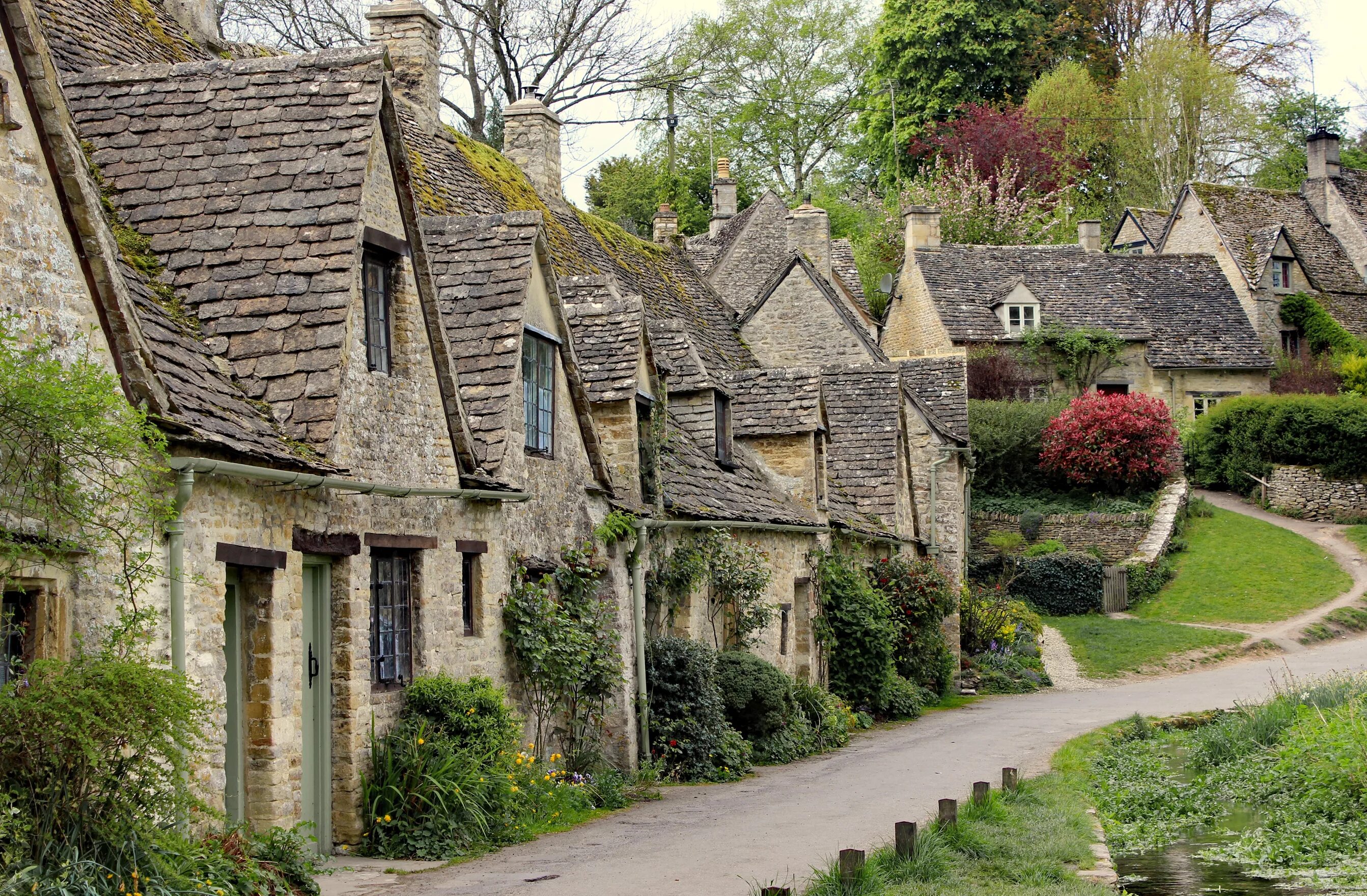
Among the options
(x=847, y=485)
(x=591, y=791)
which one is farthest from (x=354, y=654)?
(x=847, y=485)

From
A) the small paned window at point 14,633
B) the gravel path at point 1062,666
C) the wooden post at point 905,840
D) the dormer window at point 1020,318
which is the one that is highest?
the dormer window at point 1020,318

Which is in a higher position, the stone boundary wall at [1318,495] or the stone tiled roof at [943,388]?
the stone tiled roof at [943,388]

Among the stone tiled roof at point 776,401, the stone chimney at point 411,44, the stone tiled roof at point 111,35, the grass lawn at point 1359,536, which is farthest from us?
the grass lawn at point 1359,536

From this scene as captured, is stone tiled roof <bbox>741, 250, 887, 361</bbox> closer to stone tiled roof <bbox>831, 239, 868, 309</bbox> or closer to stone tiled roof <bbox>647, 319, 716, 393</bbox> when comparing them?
stone tiled roof <bbox>831, 239, 868, 309</bbox>

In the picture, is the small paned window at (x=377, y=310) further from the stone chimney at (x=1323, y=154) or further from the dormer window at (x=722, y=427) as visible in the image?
the stone chimney at (x=1323, y=154)

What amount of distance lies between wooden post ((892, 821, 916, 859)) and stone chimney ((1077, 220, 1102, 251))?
4737 cm

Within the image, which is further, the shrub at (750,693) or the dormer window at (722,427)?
the dormer window at (722,427)

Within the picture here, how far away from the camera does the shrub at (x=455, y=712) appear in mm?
12555

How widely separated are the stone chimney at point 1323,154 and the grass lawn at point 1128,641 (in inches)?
1221

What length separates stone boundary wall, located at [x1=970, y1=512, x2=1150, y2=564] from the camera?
Answer: 41.6 m

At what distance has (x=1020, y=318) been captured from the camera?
50.2 m

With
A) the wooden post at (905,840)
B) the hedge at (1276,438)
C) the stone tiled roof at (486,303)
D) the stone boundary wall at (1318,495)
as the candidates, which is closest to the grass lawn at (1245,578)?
the stone boundary wall at (1318,495)

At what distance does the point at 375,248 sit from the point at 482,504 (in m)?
2.88

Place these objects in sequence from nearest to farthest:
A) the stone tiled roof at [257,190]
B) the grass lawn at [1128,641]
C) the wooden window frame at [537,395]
→ the stone tiled roof at [257,190] < the wooden window frame at [537,395] < the grass lawn at [1128,641]
